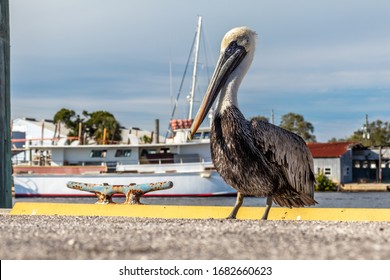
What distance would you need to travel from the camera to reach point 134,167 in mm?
51500

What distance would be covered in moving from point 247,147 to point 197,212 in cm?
154

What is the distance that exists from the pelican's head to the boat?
40.3 m

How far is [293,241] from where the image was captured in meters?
4.49

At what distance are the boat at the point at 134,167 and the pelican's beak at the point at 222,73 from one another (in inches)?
1587

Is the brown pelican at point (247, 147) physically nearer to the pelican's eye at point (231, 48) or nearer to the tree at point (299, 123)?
the pelican's eye at point (231, 48)

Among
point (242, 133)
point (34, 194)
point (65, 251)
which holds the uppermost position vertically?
point (242, 133)

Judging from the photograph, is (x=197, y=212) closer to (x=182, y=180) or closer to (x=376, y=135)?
(x=182, y=180)

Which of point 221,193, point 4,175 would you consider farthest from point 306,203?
point 221,193

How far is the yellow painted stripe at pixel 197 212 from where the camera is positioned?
25.8 feet

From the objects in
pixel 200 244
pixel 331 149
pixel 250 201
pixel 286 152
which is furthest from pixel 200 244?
pixel 331 149

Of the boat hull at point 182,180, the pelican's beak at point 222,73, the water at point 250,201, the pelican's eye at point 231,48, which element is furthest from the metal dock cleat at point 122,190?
the boat hull at point 182,180
